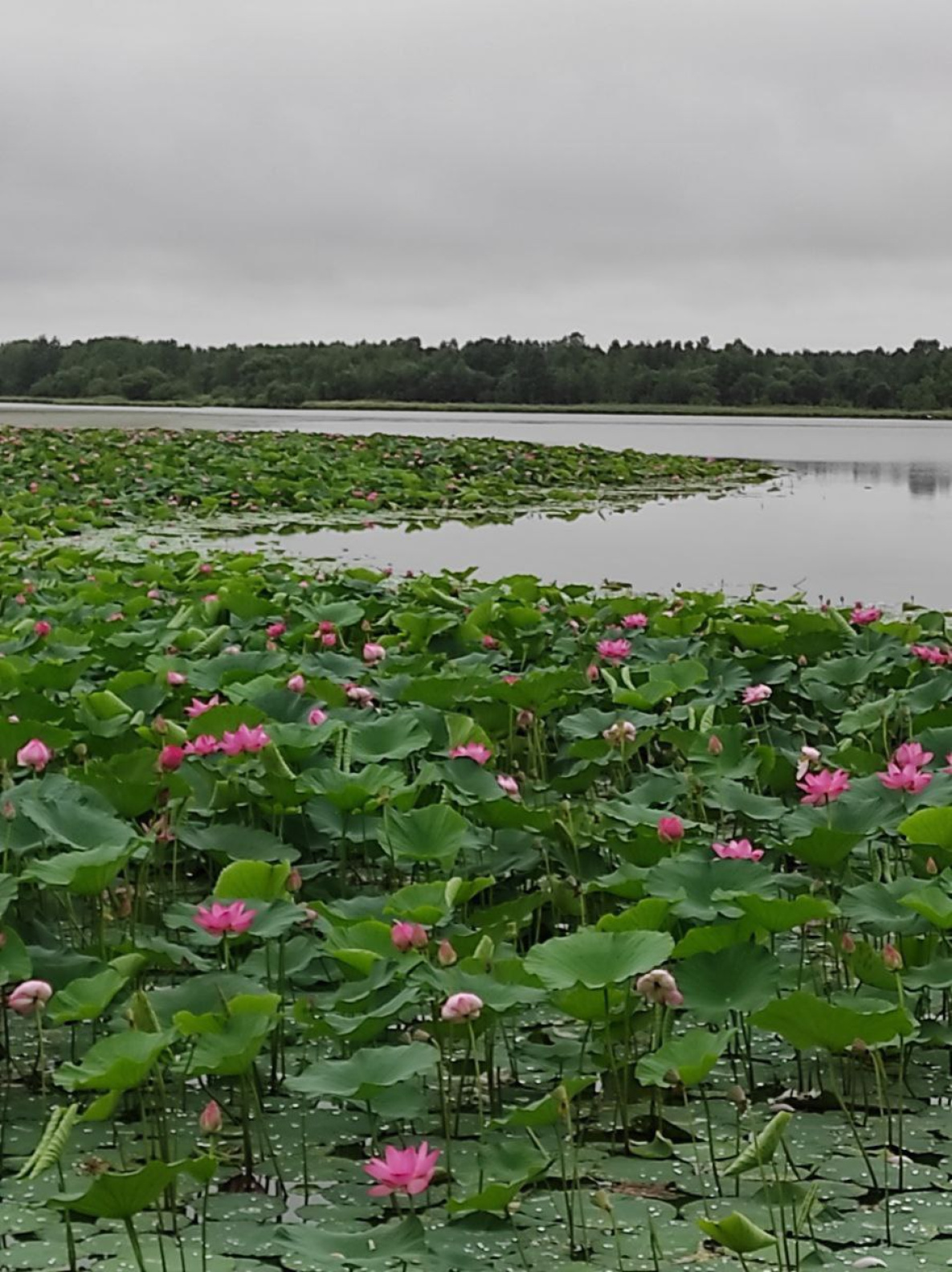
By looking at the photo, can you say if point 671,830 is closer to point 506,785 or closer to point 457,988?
point 506,785

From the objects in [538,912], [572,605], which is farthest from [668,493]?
[538,912]

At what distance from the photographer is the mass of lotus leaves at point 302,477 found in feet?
42.8

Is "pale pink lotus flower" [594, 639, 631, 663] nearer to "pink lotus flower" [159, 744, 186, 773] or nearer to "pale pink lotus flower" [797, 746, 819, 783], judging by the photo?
"pale pink lotus flower" [797, 746, 819, 783]

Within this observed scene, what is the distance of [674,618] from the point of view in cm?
533

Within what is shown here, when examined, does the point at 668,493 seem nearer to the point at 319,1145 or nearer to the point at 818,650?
the point at 818,650

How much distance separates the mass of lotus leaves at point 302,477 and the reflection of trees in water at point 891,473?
1928 millimetres

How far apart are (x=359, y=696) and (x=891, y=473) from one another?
68.7 feet

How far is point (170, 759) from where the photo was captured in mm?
2953

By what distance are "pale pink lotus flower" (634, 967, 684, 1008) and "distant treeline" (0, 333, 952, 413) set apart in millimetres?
64984

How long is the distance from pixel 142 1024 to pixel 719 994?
825 millimetres

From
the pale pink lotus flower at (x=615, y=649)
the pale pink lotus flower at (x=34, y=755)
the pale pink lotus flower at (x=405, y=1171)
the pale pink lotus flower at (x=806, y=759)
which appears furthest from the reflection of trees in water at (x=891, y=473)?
the pale pink lotus flower at (x=405, y=1171)

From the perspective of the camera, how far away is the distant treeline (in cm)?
6688

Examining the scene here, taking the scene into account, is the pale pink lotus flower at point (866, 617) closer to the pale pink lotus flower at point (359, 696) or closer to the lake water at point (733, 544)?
the pale pink lotus flower at point (359, 696)

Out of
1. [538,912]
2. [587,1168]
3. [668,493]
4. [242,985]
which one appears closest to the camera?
[587,1168]
